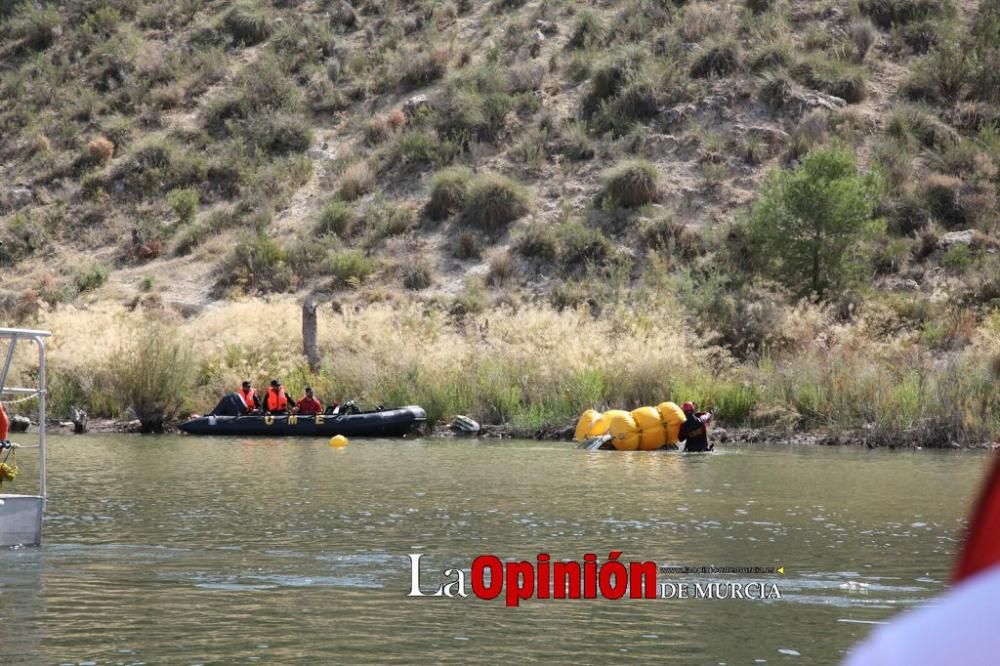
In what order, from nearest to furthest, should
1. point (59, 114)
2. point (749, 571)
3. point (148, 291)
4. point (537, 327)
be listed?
point (749, 571)
point (537, 327)
point (148, 291)
point (59, 114)

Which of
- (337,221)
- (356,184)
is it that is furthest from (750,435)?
(356,184)

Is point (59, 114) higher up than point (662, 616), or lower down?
higher up

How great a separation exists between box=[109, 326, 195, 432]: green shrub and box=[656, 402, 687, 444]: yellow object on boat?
1138cm

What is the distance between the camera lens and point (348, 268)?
4412 cm

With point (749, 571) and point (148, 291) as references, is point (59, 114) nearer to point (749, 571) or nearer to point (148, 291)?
point (148, 291)

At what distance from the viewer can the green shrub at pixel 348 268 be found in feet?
144

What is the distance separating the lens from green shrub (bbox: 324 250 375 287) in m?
44.0

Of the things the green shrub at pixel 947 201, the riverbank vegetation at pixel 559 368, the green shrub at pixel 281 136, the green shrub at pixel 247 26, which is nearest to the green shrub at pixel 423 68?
the green shrub at pixel 281 136

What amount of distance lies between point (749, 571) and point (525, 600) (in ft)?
7.36

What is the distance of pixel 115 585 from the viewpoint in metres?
12.0

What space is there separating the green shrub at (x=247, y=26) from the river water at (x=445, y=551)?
38.4 metres

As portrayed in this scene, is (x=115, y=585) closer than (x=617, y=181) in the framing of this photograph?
Yes

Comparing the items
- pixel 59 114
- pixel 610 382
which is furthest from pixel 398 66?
pixel 610 382

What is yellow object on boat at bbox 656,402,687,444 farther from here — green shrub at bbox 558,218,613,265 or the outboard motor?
green shrub at bbox 558,218,613,265
